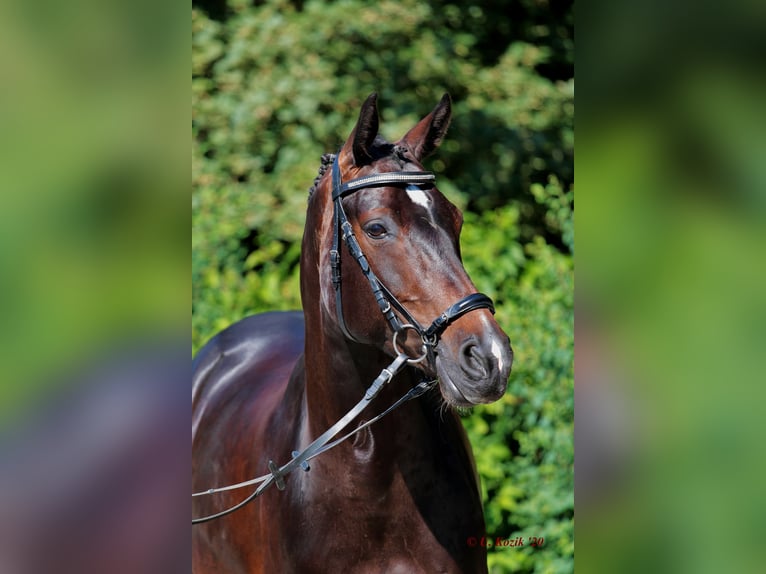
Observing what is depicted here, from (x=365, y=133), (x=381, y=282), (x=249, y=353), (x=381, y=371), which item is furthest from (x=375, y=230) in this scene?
(x=249, y=353)

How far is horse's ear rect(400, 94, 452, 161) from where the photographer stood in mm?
2666

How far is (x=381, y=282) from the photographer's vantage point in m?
2.36

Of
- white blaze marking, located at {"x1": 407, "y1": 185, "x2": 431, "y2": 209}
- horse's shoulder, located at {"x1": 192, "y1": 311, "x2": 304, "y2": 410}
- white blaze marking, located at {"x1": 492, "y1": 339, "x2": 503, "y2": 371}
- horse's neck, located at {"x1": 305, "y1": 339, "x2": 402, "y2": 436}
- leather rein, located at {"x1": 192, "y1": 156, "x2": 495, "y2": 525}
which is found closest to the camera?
white blaze marking, located at {"x1": 492, "y1": 339, "x2": 503, "y2": 371}

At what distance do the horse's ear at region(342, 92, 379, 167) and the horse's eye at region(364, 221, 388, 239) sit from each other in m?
0.23

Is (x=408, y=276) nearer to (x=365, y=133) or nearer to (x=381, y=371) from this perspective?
(x=381, y=371)

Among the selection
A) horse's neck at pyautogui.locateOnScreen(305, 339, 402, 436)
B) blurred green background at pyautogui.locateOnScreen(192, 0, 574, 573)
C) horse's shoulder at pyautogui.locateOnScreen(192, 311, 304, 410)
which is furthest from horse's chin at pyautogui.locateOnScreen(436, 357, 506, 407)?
blurred green background at pyautogui.locateOnScreen(192, 0, 574, 573)

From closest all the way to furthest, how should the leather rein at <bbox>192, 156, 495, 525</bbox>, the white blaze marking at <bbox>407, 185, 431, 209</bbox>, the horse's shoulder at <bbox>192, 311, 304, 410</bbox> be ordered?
the leather rein at <bbox>192, 156, 495, 525</bbox>, the white blaze marking at <bbox>407, 185, 431, 209</bbox>, the horse's shoulder at <bbox>192, 311, 304, 410</bbox>

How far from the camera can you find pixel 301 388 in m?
2.80

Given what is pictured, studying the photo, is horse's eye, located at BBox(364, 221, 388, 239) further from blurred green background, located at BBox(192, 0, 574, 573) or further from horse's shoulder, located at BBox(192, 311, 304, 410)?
blurred green background, located at BBox(192, 0, 574, 573)

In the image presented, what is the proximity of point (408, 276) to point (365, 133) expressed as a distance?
46 cm
